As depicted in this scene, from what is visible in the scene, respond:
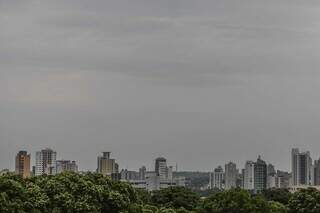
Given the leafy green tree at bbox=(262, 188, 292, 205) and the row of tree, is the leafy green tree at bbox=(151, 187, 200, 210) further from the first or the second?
the row of tree

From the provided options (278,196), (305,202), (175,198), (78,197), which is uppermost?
(278,196)

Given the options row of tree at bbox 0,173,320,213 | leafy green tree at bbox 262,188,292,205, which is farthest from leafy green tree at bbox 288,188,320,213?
leafy green tree at bbox 262,188,292,205

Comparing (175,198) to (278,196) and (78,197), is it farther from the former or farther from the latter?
(78,197)

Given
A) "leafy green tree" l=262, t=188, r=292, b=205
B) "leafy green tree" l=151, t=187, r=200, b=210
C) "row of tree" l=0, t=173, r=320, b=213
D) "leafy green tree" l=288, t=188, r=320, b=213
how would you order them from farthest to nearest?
"leafy green tree" l=262, t=188, r=292, b=205 → "leafy green tree" l=151, t=187, r=200, b=210 → "leafy green tree" l=288, t=188, r=320, b=213 → "row of tree" l=0, t=173, r=320, b=213

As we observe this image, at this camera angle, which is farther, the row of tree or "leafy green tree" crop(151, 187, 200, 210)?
"leafy green tree" crop(151, 187, 200, 210)

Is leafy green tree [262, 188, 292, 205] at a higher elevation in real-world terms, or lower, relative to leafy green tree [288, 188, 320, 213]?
higher

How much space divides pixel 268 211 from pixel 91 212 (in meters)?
14.2

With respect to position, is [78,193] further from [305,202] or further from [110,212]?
[305,202]

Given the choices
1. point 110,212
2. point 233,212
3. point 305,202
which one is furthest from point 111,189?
point 305,202

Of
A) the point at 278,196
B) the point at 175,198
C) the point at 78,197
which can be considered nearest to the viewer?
the point at 78,197

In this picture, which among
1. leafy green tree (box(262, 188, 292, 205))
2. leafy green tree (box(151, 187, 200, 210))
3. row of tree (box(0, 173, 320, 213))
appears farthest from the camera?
leafy green tree (box(262, 188, 292, 205))

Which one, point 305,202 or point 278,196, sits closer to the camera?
point 305,202

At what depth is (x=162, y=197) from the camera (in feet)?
234

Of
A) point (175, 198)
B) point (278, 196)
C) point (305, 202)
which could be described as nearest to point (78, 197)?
point (305, 202)
